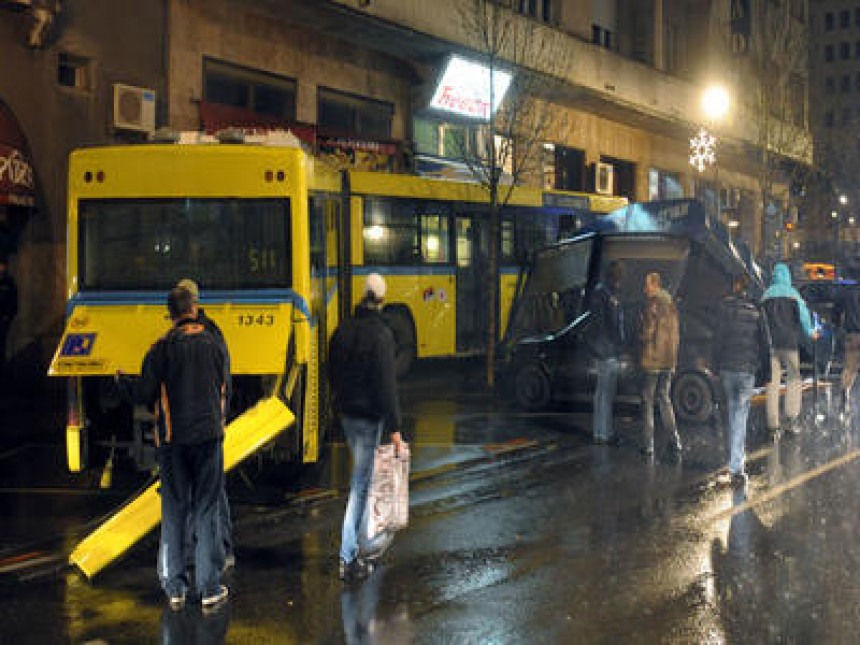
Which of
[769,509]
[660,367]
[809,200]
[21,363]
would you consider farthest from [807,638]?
[809,200]

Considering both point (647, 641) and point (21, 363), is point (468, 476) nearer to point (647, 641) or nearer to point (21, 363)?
point (647, 641)

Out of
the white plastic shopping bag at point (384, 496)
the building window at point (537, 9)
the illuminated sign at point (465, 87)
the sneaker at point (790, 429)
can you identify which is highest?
the building window at point (537, 9)

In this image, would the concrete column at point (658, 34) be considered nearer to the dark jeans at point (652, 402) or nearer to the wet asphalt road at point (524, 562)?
the dark jeans at point (652, 402)

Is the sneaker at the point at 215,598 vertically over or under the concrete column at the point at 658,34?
under

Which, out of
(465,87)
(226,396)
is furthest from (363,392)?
(465,87)

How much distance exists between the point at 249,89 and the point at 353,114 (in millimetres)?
3043

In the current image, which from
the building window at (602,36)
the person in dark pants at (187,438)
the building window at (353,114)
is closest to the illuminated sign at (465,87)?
the building window at (353,114)

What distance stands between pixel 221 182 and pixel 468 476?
370 centimetres

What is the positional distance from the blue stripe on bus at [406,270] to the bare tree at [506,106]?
94 cm

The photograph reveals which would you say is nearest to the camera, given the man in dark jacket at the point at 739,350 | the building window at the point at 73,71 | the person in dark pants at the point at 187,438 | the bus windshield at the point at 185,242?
the person in dark pants at the point at 187,438

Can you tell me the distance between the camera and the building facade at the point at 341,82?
52.4 feet

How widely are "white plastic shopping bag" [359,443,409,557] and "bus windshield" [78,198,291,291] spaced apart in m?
3.11

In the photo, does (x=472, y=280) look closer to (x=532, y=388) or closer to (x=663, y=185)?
(x=532, y=388)

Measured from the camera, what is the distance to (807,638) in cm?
515
